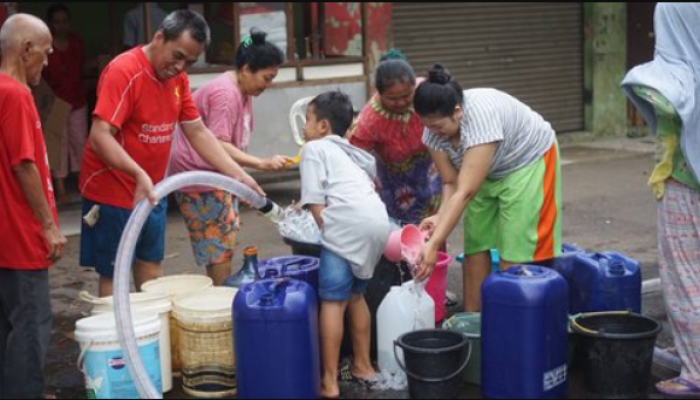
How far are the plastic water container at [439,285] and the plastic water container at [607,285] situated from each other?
0.76 m

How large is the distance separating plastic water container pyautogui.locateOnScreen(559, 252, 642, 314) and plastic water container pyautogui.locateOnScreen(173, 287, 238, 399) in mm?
1997

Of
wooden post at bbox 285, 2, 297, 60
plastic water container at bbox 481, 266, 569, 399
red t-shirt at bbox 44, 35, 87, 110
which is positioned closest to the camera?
plastic water container at bbox 481, 266, 569, 399

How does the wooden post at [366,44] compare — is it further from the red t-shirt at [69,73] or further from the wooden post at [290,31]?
the red t-shirt at [69,73]

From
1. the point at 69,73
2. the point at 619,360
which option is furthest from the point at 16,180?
the point at 69,73

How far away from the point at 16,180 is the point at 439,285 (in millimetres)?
2503

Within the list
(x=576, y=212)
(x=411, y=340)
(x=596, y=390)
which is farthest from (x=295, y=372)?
(x=576, y=212)

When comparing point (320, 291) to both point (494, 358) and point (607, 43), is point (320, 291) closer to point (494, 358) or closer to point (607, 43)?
Answer: point (494, 358)

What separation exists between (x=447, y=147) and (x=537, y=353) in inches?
52.3

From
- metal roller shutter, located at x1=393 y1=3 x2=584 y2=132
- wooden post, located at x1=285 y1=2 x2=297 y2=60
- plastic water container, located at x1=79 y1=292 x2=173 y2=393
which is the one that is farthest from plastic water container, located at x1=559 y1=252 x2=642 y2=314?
metal roller shutter, located at x1=393 y1=3 x2=584 y2=132

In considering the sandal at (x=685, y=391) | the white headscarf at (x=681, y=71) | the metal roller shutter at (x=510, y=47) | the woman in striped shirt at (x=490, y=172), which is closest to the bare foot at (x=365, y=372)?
the woman in striped shirt at (x=490, y=172)

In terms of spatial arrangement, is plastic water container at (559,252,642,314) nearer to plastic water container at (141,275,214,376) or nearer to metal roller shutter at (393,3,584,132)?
plastic water container at (141,275,214,376)

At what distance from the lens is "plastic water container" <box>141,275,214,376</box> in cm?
507

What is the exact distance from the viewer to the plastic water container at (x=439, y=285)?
18.7 ft

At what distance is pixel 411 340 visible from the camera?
4750mm
